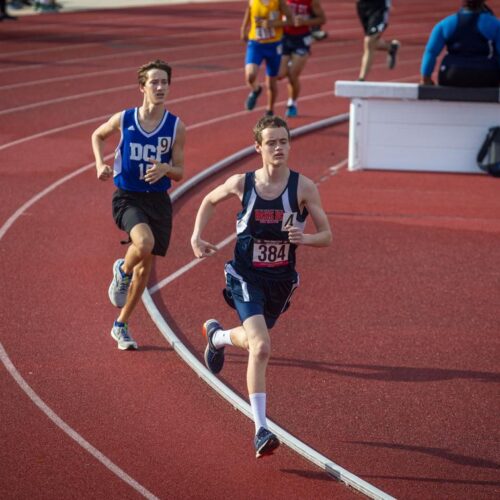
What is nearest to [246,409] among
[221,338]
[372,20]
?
[221,338]

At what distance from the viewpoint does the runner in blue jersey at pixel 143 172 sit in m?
7.76

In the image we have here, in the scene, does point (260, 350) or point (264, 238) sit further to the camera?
point (264, 238)

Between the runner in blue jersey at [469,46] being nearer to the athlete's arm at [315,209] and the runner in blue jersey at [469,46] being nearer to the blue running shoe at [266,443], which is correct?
the athlete's arm at [315,209]

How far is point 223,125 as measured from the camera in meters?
15.9

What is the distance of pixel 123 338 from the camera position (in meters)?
8.01

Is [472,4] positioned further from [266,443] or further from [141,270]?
[266,443]

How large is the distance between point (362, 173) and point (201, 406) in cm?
688

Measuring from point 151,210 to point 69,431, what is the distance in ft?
6.28

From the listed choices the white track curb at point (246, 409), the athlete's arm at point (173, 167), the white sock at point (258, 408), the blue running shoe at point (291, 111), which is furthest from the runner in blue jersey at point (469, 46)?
the white sock at point (258, 408)

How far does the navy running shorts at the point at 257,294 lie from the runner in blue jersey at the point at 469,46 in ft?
23.1

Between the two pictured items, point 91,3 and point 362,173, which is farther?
point 91,3

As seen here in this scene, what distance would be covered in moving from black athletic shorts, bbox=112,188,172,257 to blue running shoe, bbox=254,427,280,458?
2188mm

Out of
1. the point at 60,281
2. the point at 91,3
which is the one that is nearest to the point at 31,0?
the point at 91,3

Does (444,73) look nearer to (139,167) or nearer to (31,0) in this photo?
(139,167)
